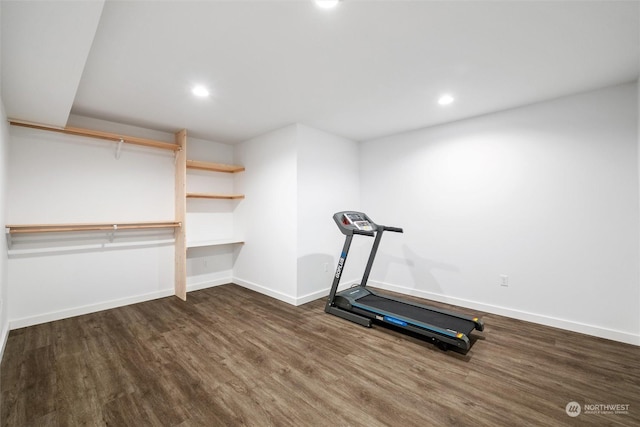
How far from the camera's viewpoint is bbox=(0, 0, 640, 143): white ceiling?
64.4 inches

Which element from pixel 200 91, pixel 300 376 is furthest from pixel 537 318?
pixel 200 91

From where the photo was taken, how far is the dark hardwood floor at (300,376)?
1742 mm

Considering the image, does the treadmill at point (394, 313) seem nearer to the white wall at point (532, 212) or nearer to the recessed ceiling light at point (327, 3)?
the white wall at point (532, 212)

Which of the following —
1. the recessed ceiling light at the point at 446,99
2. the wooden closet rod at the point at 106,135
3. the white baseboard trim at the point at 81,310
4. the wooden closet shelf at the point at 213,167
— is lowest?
the white baseboard trim at the point at 81,310

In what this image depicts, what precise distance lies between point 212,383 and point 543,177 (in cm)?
391

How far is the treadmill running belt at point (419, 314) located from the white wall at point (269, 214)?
1.12 m

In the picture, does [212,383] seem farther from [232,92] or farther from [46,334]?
[232,92]

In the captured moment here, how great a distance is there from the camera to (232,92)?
279cm

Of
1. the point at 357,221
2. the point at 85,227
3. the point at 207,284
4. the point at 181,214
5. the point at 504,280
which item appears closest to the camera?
the point at 85,227

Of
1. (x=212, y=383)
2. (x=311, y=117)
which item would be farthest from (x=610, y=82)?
(x=212, y=383)

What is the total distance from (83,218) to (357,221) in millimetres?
3509

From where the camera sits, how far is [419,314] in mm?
3043

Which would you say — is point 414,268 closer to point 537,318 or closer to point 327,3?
point 537,318

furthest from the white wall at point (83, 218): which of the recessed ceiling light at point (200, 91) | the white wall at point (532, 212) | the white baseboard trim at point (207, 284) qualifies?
the white wall at point (532, 212)
